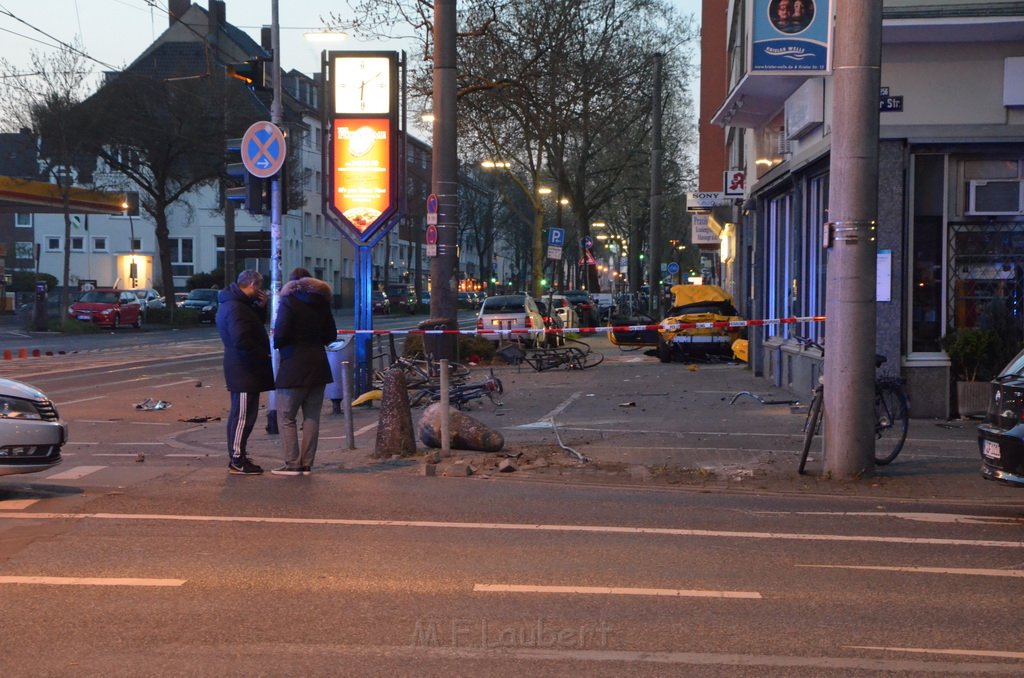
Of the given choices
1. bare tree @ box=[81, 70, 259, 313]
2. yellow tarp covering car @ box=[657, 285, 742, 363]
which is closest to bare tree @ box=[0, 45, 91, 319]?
bare tree @ box=[81, 70, 259, 313]

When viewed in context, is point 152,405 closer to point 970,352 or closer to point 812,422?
point 812,422

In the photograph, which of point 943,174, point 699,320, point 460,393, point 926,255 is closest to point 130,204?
point 699,320

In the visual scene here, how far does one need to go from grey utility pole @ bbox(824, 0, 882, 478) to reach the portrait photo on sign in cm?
163

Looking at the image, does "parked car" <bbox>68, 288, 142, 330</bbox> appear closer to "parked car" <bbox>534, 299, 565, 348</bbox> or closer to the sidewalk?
"parked car" <bbox>534, 299, 565, 348</bbox>

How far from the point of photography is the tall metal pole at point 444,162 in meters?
20.1

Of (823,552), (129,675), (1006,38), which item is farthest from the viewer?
(1006,38)

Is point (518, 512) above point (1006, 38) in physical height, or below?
below

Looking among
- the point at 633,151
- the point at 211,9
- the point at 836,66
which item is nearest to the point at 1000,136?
the point at 836,66

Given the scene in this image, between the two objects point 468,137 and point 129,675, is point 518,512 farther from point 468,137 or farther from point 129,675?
point 468,137

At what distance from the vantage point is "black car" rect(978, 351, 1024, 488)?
332 inches

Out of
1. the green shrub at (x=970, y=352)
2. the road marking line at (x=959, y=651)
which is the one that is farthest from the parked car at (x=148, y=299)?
the road marking line at (x=959, y=651)

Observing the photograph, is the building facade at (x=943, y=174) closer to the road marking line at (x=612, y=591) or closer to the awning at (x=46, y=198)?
the road marking line at (x=612, y=591)

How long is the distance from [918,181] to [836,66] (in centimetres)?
519

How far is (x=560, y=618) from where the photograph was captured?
20.0 ft
